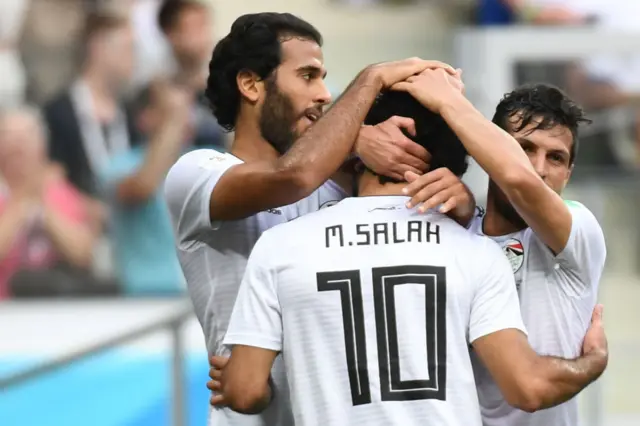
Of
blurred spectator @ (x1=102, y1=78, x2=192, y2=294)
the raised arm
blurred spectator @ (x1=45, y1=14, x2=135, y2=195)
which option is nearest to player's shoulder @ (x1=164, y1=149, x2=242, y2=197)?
the raised arm

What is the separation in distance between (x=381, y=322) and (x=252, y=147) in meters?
0.64

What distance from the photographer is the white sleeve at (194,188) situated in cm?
248

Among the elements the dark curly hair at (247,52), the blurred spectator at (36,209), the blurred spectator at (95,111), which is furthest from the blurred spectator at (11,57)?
the dark curly hair at (247,52)

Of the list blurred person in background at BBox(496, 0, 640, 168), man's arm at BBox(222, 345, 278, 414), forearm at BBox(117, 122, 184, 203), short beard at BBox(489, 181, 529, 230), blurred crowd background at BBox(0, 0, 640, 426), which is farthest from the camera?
blurred person in background at BBox(496, 0, 640, 168)

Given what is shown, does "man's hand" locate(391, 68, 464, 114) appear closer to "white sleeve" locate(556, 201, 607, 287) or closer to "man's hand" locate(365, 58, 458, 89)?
"man's hand" locate(365, 58, 458, 89)

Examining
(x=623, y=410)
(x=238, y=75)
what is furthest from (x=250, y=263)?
(x=623, y=410)

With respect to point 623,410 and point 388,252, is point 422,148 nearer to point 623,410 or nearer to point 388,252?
point 388,252

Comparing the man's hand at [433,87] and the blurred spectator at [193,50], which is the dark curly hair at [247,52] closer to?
the man's hand at [433,87]

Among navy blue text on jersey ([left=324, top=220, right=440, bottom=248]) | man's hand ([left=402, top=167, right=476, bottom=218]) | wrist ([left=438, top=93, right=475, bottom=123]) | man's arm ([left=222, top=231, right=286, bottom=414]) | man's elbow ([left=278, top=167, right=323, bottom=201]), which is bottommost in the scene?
man's arm ([left=222, top=231, right=286, bottom=414])

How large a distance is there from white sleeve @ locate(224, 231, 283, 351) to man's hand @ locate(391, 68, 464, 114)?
0.39m

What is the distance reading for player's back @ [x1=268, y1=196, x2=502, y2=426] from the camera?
7.02 feet

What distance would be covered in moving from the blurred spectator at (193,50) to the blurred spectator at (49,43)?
0.77 meters

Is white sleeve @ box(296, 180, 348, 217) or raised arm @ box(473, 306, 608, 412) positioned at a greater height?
white sleeve @ box(296, 180, 348, 217)

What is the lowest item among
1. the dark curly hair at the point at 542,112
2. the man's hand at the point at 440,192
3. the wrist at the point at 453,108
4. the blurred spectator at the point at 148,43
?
the man's hand at the point at 440,192
